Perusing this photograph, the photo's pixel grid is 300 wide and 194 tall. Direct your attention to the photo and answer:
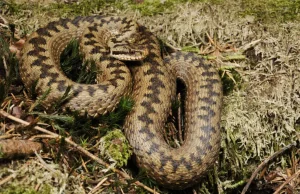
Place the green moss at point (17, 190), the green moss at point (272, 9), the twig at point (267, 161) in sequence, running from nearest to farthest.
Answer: the green moss at point (17, 190) < the twig at point (267, 161) < the green moss at point (272, 9)

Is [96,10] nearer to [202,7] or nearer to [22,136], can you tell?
[202,7]

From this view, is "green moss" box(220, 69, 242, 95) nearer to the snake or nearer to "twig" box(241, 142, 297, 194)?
the snake

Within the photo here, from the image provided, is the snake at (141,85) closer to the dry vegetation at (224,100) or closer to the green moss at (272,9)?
the dry vegetation at (224,100)

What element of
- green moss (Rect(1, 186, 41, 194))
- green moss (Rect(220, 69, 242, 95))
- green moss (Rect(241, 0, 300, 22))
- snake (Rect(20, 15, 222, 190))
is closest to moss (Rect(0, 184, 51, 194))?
green moss (Rect(1, 186, 41, 194))

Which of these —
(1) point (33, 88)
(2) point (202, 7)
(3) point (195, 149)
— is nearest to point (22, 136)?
(1) point (33, 88)

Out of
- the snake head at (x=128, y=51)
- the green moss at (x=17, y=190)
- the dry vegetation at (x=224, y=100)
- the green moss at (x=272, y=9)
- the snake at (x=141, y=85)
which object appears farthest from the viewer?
the green moss at (x=272, y=9)

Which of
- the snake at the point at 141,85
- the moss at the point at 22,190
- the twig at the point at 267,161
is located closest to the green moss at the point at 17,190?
the moss at the point at 22,190
